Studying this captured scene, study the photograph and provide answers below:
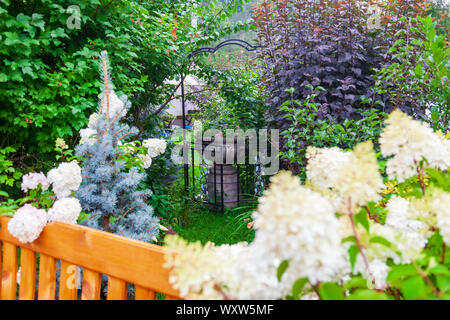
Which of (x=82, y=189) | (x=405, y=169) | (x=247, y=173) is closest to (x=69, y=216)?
(x=82, y=189)

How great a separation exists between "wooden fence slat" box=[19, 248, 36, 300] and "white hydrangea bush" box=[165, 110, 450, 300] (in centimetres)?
90

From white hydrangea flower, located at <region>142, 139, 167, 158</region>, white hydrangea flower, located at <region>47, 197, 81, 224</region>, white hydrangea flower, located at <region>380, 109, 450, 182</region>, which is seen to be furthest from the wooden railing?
white hydrangea flower, located at <region>142, 139, 167, 158</region>

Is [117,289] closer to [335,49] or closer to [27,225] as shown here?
[27,225]

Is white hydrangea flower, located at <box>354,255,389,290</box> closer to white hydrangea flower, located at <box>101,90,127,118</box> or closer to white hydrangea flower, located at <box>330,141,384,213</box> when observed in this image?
white hydrangea flower, located at <box>330,141,384,213</box>

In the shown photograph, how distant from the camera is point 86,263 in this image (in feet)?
3.85

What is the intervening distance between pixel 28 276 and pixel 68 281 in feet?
0.88

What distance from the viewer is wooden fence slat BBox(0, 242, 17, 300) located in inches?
55.7

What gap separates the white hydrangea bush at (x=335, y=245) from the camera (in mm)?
609

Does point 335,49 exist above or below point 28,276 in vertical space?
above

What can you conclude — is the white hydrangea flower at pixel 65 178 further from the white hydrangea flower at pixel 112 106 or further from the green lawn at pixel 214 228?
the green lawn at pixel 214 228

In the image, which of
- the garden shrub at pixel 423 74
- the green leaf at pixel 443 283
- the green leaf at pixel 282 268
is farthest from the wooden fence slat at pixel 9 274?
the garden shrub at pixel 423 74

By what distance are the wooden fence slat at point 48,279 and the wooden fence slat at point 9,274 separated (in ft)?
0.63

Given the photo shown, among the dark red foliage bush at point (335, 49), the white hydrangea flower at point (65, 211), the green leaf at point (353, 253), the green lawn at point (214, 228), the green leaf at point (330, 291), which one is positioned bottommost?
the green lawn at point (214, 228)

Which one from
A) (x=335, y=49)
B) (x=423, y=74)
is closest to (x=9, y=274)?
(x=423, y=74)
